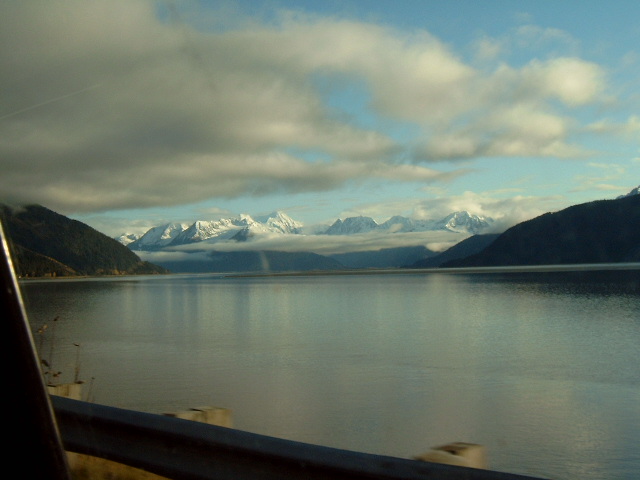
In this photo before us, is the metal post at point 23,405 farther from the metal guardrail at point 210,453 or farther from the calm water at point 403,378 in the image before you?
the metal guardrail at point 210,453

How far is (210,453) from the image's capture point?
344 cm

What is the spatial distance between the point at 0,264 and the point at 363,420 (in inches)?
502

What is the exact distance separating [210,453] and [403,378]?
49.8ft

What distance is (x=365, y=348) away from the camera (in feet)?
81.3

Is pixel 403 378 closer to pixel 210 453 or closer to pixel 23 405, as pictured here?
pixel 210 453

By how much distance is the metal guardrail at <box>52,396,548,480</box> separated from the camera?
3.00 m

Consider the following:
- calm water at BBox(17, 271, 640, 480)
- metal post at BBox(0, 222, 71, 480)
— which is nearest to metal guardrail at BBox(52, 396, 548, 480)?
calm water at BBox(17, 271, 640, 480)

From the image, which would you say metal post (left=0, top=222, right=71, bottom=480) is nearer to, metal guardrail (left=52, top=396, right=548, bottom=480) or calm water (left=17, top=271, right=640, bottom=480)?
calm water (left=17, top=271, right=640, bottom=480)

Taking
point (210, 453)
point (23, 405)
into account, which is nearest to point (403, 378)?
point (210, 453)

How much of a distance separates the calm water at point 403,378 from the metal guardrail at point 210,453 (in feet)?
3.14

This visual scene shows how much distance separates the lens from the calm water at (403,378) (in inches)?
465

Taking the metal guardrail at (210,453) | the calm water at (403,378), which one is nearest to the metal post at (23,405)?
the calm water at (403,378)

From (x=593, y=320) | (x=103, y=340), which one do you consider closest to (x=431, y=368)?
(x=103, y=340)

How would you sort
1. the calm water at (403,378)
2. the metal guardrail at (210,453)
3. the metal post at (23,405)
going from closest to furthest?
1. the metal post at (23,405)
2. the metal guardrail at (210,453)
3. the calm water at (403,378)
